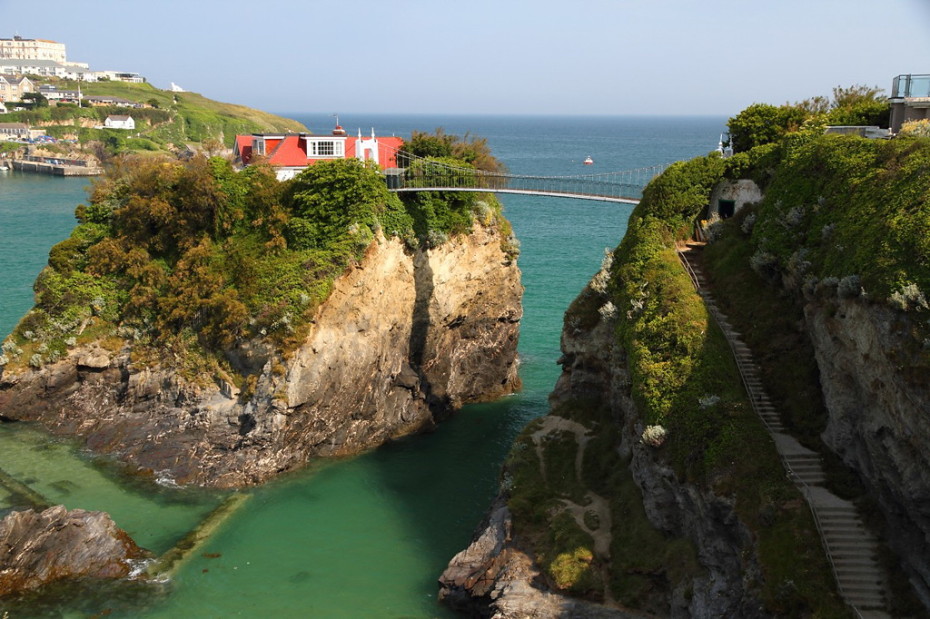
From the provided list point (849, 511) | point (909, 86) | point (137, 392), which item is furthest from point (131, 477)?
point (909, 86)

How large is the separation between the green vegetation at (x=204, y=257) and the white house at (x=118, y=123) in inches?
5072

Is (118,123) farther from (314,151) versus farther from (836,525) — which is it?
(836,525)

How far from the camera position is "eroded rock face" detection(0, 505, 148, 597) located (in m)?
28.9

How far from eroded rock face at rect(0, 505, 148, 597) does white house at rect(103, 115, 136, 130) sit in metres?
147

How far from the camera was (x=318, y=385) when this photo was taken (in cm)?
3888

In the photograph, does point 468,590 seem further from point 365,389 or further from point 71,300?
point 71,300

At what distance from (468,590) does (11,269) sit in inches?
2093

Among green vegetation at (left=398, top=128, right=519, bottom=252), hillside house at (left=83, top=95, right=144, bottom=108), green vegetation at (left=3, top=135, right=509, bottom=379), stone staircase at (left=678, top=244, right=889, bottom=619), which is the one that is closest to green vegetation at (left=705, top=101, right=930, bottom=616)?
stone staircase at (left=678, top=244, right=889, bottom=619)

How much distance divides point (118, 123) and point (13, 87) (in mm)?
41022

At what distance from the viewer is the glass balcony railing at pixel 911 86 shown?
116 feet

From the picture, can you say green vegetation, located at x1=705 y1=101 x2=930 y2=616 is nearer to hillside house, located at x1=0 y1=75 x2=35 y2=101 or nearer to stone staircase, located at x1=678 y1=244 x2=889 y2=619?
stone staircase, located at x1=678 y1=244 x2=889 y2=619

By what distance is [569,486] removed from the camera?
30688mm

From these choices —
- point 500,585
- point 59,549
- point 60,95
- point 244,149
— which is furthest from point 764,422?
point 60,95

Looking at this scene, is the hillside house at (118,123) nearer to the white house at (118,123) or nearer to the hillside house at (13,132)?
the white house at (118,123)
